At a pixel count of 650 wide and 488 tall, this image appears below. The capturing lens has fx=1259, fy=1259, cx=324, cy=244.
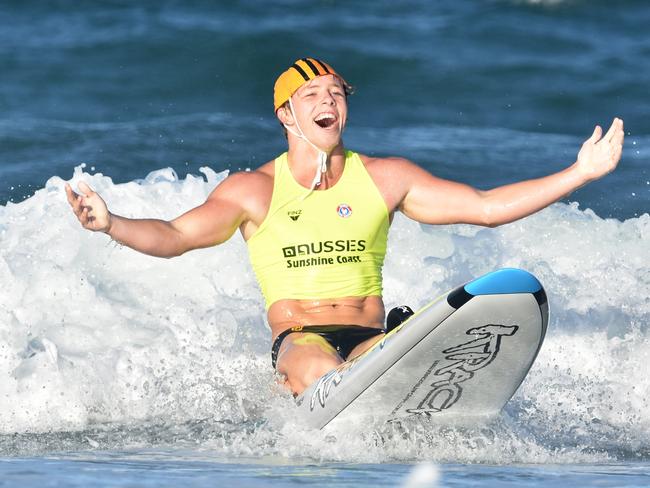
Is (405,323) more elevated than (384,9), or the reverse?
(384,9)

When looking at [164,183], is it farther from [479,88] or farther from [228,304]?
[479,88]

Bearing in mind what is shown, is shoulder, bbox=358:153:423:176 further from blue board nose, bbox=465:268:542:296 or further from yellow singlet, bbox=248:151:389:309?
blue board nose, bbox=465:268:542:296

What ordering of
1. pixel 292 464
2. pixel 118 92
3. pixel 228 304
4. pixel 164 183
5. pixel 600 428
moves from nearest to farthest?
pixel 292 464, pixel 600 428, pixel 228 304, pixel 164 183, pixel 118 92

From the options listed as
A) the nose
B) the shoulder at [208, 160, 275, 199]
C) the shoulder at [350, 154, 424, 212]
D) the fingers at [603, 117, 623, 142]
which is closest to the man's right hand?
the shoulder at [208, 160, 275, 199]

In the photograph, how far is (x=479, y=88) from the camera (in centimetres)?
1385

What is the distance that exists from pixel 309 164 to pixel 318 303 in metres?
0.67

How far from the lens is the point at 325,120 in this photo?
5895 millimetres

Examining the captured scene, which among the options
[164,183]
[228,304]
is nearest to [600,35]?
[164,183]

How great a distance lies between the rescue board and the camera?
16.3ft

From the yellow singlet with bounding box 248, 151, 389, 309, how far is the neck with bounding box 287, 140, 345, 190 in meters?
0.03

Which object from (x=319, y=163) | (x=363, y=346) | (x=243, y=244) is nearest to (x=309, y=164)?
(x=319, y=163)

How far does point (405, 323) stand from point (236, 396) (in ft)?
5.70

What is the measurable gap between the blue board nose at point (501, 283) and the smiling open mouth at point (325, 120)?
129 centimetres

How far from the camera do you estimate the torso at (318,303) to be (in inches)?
229
